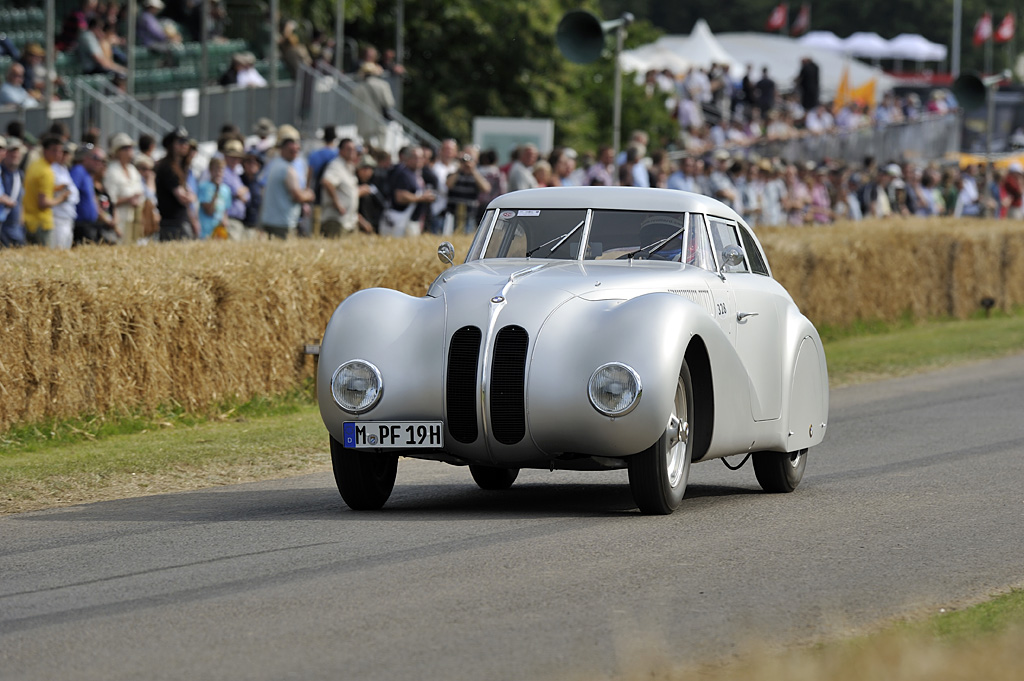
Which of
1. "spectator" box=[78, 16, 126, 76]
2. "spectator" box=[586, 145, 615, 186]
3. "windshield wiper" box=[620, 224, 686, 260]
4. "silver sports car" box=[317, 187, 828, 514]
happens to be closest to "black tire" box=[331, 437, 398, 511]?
"silver sports car" box=[317, 187, 828, 514]

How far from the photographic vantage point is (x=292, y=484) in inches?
415

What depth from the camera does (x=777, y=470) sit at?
403 inches

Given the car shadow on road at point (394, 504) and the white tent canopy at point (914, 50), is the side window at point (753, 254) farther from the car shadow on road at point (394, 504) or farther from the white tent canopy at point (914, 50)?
the white tent canopy at point (914, 50)

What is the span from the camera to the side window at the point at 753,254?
1066 centimetres

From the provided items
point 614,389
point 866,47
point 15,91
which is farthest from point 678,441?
point 866,47

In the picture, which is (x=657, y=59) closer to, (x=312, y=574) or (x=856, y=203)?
(x=856, y=203)

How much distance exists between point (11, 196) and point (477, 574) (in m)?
10.6

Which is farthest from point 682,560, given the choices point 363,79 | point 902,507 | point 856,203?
point 856,203

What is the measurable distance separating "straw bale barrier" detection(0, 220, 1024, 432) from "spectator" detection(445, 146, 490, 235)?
374 centimetres

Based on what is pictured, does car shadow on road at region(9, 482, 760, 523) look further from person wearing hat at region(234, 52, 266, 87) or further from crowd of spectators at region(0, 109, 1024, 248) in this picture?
person wearing hat at region(234, 52, 266, 87)

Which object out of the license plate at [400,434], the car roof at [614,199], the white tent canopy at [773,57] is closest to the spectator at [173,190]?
the car roof at [614,199]

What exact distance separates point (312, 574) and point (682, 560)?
5.41 ft

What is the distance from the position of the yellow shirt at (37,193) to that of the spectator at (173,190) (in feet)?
4.94

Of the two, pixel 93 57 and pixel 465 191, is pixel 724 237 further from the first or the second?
pixel 93 57
